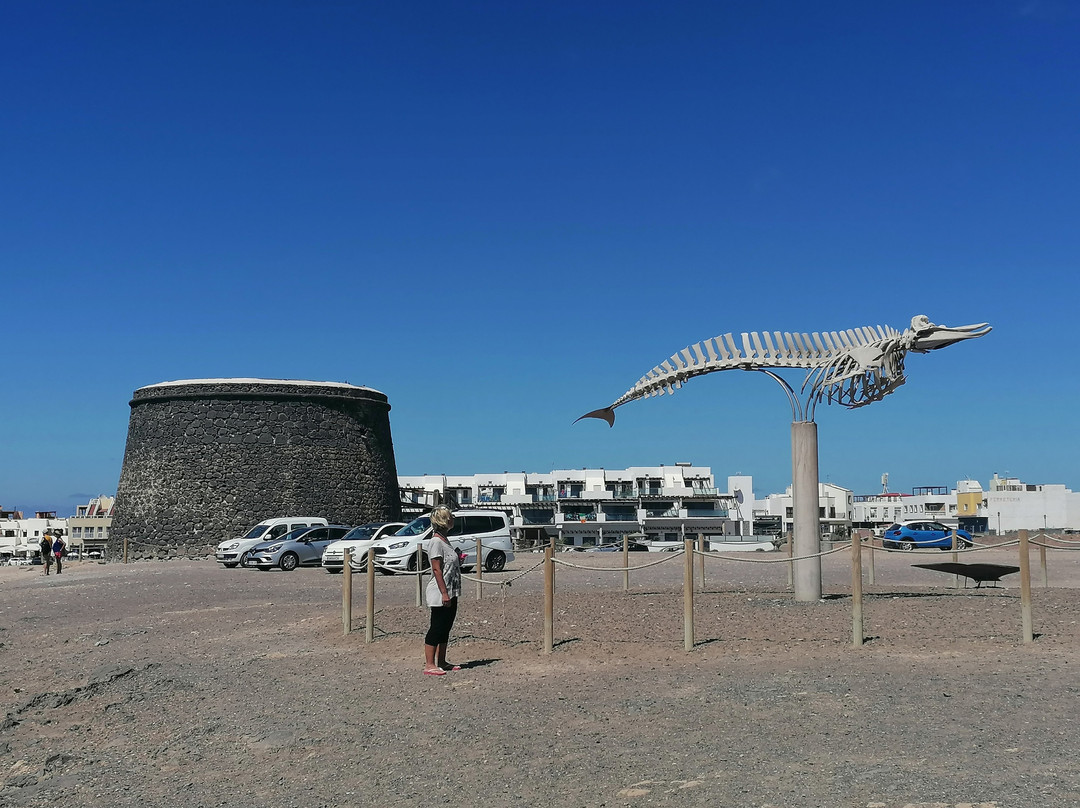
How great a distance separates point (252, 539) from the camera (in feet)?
97.0

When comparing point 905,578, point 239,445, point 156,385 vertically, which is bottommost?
point 905,578

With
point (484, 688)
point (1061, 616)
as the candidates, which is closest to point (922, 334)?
point (1061, 616)

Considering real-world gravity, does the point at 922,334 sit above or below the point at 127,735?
above

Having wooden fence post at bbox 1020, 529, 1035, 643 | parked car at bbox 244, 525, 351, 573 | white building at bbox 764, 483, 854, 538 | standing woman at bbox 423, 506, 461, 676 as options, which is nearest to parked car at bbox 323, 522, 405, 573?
parked car at bbox 244, 525, 351, 573

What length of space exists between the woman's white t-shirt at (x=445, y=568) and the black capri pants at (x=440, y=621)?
0.28ft

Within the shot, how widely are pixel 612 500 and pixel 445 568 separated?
70215 mm

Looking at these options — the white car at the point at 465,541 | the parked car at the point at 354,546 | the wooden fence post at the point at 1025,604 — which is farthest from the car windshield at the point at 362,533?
the wooden fence post at the point at 1025,604

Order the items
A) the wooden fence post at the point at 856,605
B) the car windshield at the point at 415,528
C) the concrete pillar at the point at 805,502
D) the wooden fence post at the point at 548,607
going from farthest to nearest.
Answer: the car windshield at the point at 415,528, the concrete pillar at the point at 805,502, the wooden fence post at the point at 548,607, the wooden fence post at the point at 856,605

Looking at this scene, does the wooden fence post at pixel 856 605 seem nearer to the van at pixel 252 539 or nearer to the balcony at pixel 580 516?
the van at pixel 252 539

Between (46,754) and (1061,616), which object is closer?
(46,754)

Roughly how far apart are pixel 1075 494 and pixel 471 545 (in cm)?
6841

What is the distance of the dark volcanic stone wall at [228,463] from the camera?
131 feet

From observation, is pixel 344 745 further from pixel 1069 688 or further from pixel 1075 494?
pixel 1075 494

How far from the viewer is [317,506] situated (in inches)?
1604
